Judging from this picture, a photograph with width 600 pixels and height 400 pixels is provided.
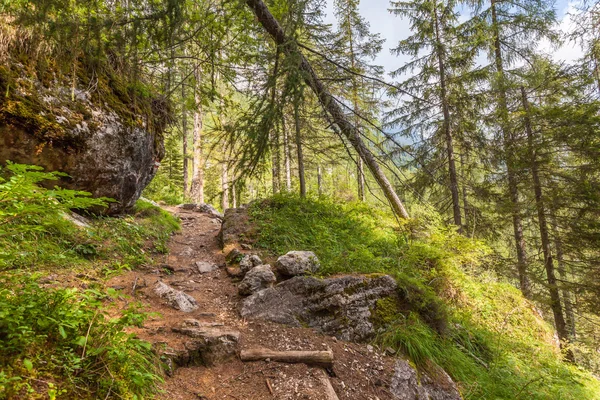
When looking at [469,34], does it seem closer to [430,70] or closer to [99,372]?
[430,70]

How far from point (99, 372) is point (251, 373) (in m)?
1.41

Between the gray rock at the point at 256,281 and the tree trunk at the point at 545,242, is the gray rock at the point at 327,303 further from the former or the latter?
the tree trunk at the point at 545,242

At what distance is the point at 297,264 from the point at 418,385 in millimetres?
2138

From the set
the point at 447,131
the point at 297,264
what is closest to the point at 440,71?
the point at 447,131

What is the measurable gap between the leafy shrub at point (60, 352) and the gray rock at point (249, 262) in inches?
110

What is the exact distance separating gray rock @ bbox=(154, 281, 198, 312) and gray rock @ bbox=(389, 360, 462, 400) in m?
2.64

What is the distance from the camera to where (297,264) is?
4352mm

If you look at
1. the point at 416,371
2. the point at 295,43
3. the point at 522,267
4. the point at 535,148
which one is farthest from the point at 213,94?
the point at 522,267

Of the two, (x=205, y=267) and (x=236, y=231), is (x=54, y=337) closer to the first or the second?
(x=205, y=267)

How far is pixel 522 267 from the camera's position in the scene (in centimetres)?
987

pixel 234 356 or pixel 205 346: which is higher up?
pixel 205 346

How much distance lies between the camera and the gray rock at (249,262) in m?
4.79

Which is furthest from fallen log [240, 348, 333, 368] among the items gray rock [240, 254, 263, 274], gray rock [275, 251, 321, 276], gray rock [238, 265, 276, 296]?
gray rock [240, 254, 263, 274]

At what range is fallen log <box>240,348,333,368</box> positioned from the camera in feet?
9.34
